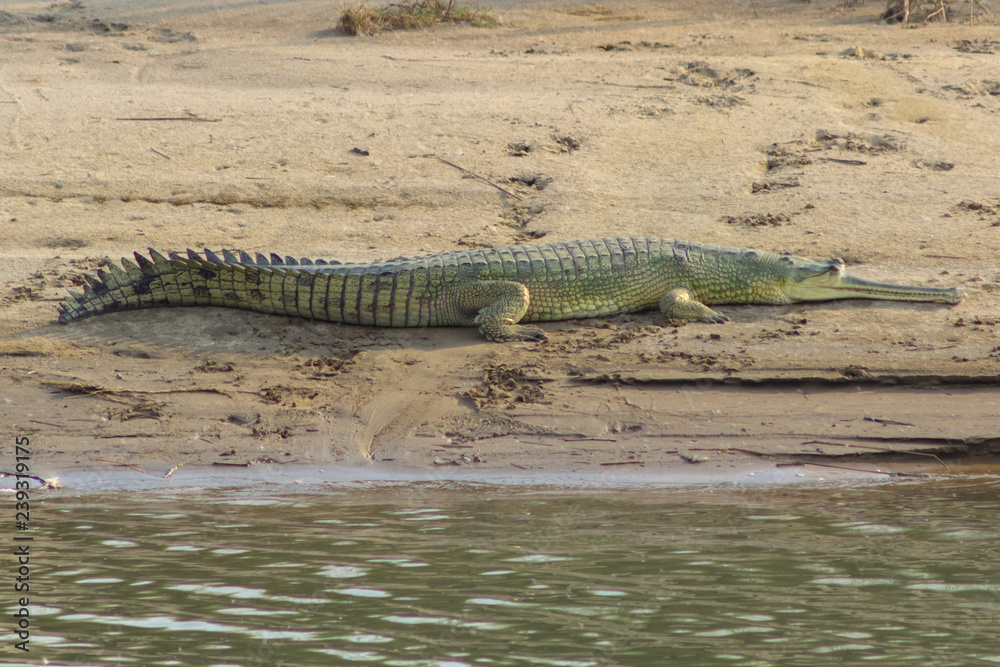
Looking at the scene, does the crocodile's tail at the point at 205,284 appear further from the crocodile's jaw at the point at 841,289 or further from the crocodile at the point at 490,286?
the crocodile's jaw at the point at 841,289

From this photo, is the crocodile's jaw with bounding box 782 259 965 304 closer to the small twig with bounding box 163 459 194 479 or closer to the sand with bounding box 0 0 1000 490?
the sand with bounding box 0 0 1000 490

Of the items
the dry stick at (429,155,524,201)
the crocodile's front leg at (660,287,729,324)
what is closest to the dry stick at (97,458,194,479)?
the crocodile's front leg at (660,287,729,324)

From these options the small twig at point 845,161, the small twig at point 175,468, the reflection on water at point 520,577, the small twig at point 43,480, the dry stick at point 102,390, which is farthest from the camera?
the small twig at point 845,161

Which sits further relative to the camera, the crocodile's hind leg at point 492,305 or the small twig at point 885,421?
the crocodile's hind leg at point 492,305

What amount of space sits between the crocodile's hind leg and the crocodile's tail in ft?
2.37

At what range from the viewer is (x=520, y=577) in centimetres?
382

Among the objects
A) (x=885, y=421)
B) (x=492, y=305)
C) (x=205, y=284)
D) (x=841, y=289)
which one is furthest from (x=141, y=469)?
(x=841, y=289)

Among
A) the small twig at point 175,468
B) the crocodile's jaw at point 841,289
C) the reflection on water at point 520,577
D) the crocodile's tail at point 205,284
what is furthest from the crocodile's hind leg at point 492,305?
the small twig at point 175,468

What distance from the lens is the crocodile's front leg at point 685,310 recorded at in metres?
6.01

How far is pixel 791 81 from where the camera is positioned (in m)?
9.02

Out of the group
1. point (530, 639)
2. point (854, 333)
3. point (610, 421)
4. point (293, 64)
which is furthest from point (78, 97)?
point (530, 639)

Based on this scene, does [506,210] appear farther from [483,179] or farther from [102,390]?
[102,390]

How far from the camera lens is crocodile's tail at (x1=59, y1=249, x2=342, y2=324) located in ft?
19.4

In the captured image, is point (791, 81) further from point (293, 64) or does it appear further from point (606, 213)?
point (293, 64)
